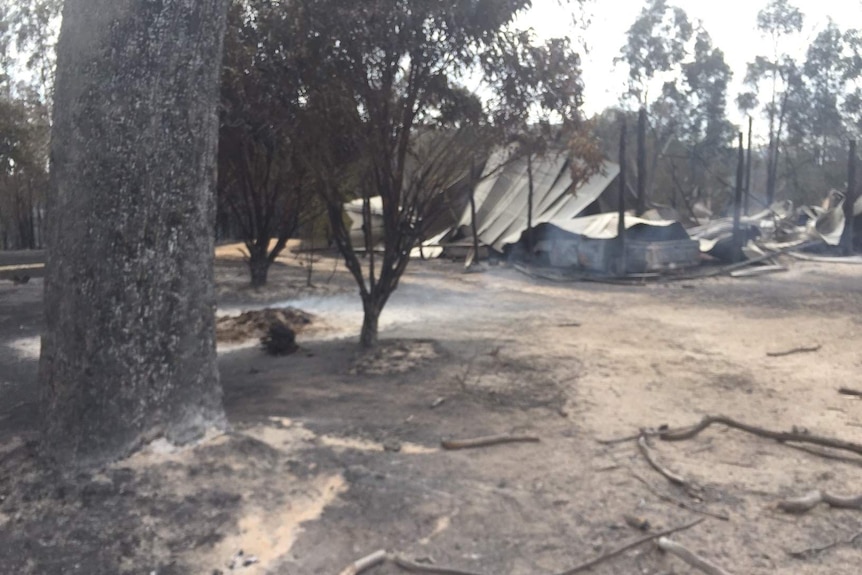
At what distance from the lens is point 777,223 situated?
2442 centimetres

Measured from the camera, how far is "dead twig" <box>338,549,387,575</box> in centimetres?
333

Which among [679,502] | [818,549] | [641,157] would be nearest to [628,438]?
[679,502]

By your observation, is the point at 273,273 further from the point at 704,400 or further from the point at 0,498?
the point at 0,498

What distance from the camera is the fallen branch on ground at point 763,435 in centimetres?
481

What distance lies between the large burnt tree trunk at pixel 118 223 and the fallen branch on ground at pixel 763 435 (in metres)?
2.85

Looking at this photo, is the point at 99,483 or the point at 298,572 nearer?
the point at 298,572

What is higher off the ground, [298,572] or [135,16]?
[135,16]

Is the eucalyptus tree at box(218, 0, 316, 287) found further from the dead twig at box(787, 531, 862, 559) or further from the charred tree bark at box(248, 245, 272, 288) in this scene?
the dead twig at box(787, 531, 862, 559)

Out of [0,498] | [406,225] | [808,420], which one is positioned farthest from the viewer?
[406,225]

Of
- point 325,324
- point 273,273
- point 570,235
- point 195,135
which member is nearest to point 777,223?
point 570,235

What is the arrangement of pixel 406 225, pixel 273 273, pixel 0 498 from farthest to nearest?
pixel 273 273 → pixel 406 225 → pixel 0 498

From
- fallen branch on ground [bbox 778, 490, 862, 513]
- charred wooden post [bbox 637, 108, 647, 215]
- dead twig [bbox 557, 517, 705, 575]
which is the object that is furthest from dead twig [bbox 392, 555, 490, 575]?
charred wooden post [bbox 637, 108, 647, 215]

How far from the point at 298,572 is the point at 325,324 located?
22.1 ft

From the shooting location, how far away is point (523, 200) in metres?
21.5
